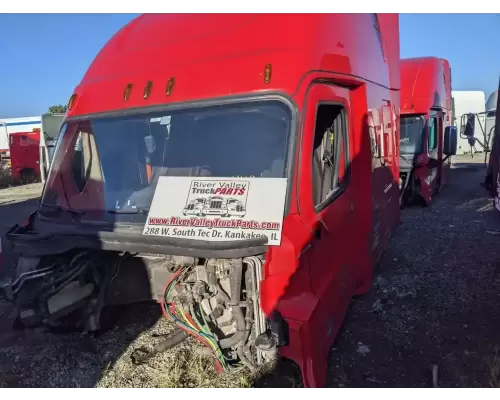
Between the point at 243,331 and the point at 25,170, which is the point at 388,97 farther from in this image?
the point at 25,170

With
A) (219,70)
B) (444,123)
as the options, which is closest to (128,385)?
(219,70)

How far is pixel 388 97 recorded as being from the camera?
4.86 m

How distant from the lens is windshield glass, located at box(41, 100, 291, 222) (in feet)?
9.21

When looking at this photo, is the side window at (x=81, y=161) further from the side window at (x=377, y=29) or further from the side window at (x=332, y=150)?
the side window at (x=377, y=29)

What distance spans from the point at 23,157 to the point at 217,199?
58.5 ft

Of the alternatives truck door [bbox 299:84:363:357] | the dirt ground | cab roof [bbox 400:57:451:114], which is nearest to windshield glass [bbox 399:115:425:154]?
cab roof [bbox 400:57:451:114]

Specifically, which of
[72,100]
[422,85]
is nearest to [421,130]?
[422,85]

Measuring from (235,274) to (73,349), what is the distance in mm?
1804

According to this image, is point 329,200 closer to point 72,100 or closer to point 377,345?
point 377,345

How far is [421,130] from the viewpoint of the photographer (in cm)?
838

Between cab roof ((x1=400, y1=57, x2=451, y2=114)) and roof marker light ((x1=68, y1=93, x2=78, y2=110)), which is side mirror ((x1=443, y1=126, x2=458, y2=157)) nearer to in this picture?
cab roof ((x1=400, y1=57, x2=451, y2=114))

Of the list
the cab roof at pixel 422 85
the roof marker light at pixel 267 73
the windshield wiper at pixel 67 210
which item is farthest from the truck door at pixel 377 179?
the cab roof at pixel 422 85

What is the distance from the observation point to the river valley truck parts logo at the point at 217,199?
263 cm

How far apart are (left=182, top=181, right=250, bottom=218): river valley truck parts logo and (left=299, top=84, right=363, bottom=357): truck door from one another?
0.39 meters
